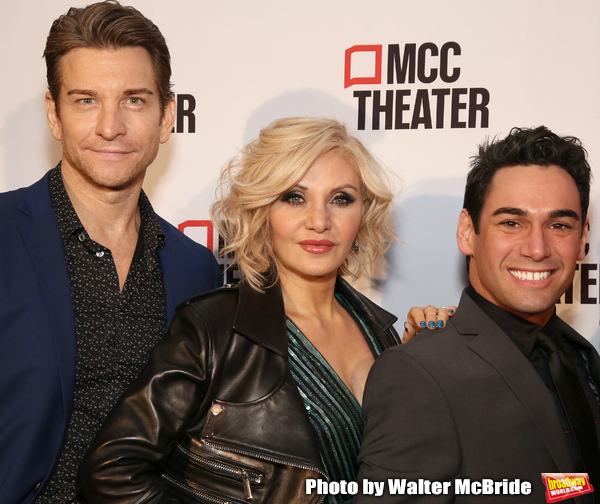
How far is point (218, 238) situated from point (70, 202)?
1.04 metres

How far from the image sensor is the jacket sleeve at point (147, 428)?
2.02 meters

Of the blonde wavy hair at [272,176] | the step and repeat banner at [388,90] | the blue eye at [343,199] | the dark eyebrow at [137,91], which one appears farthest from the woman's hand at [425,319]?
the dark eyebrow at [137,91]

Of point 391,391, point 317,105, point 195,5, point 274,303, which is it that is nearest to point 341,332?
point 274,303

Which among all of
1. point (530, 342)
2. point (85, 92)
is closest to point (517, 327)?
point (530, 342)

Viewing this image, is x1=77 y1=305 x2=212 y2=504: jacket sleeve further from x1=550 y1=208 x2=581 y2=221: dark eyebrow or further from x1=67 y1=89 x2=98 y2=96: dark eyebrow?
x1=550 y1=208 x2=581 y2=221: dark eyebrow

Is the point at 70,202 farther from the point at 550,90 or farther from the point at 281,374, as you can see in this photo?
the point at 550,90

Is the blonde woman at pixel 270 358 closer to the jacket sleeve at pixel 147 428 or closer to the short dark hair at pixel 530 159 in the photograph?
the jacket sleeve at pixel 147 428

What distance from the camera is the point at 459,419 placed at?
1.89 meters

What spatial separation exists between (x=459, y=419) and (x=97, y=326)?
128 centimetres

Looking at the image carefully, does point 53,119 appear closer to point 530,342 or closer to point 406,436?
point 406,436

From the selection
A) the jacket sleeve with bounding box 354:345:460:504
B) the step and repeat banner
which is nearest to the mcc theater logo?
the step and repeat banner

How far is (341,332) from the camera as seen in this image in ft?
8.56

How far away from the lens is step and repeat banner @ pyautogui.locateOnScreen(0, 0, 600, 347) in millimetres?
3273

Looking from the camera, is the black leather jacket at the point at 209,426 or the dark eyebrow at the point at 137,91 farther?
the dark eyebrow at the point at 137,91
